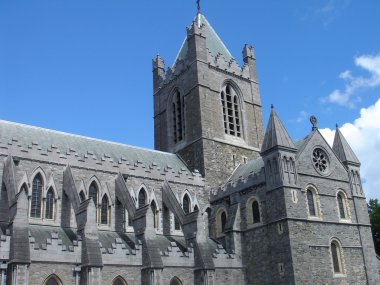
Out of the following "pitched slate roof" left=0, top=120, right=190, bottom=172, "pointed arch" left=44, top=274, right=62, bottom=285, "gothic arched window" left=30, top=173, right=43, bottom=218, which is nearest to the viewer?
"pointed arch" left=44, top=274, right=62, bottom=285

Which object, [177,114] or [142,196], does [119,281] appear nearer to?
[142,196]

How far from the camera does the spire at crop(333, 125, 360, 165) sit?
33959 millimetres

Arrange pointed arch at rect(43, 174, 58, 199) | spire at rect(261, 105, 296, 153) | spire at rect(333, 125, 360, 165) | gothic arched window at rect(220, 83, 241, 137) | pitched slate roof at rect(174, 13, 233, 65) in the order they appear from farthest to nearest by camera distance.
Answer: pitched slate roof at rect(174, 13, 233, 65) → gothic arched window at rect(220, 83, 241, 137) → spire at rect(333, 125, 360, 165) → spire at rect(261, 105, 296, 153) → pointed arch at rect(43, 174, 58, 199)

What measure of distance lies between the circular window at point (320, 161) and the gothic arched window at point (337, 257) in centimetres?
489

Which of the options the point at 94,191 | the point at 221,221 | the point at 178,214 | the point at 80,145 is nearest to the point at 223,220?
the point at 221,221

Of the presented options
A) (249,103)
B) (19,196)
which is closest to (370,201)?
(249,103)

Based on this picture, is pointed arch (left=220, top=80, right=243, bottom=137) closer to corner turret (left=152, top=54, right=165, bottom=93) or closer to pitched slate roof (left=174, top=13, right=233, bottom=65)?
pitched slate roof (left=174, top=13, right=233, bottom=65)

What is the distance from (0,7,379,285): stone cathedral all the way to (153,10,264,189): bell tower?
1.63 feet

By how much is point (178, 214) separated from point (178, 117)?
539 inches

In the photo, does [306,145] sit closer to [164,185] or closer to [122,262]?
[164,185]

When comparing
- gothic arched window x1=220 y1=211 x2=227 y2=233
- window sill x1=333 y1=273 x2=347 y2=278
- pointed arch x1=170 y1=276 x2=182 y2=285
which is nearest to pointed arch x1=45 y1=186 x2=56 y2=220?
pointed arch x1=170 y1=276 x2=182 y2=285

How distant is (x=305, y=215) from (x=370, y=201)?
1018 inches

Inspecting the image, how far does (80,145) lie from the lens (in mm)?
33875

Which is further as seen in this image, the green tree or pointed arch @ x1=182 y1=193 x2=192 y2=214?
the green tree
